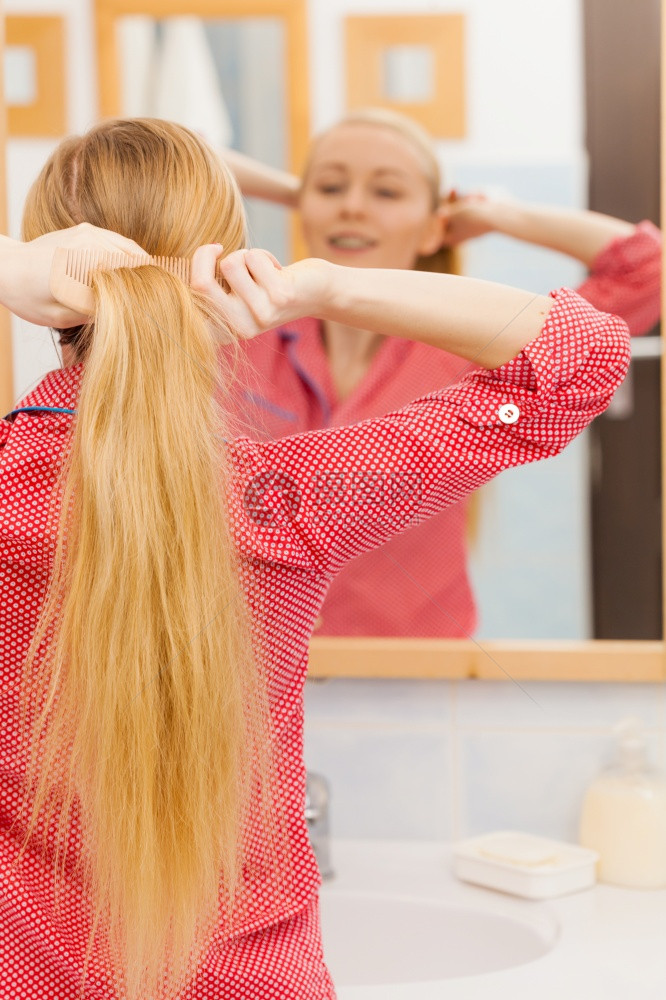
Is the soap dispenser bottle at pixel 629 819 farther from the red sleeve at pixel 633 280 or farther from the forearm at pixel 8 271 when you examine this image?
the forearm at pixel 8 271

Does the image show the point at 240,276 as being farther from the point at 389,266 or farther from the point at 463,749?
the point at 463,749

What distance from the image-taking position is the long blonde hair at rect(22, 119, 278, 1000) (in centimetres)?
64

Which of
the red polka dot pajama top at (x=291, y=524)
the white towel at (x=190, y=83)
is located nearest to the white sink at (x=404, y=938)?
the red polka dot pajama top at (x=291, y=524)

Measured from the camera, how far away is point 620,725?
114 cm

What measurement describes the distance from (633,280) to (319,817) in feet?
2.05

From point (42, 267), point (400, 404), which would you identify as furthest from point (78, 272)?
point (400, 404)

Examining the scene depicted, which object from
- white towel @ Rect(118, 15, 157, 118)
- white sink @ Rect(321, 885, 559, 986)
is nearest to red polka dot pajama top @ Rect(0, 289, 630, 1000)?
white sink @ Rect(321, 885, 559, 986)

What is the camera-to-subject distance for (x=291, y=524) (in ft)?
2.26

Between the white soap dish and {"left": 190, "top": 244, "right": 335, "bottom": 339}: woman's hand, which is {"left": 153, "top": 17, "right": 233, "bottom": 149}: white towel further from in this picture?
the white soap dish

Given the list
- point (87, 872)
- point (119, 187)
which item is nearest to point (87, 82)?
point (119, 187)

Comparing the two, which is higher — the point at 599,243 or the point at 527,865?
the point at 599,243

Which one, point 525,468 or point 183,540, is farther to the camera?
point 525,468

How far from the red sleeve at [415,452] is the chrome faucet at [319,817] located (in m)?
0.48

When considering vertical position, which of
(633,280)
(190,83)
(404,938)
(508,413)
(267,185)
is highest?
(190,83)
